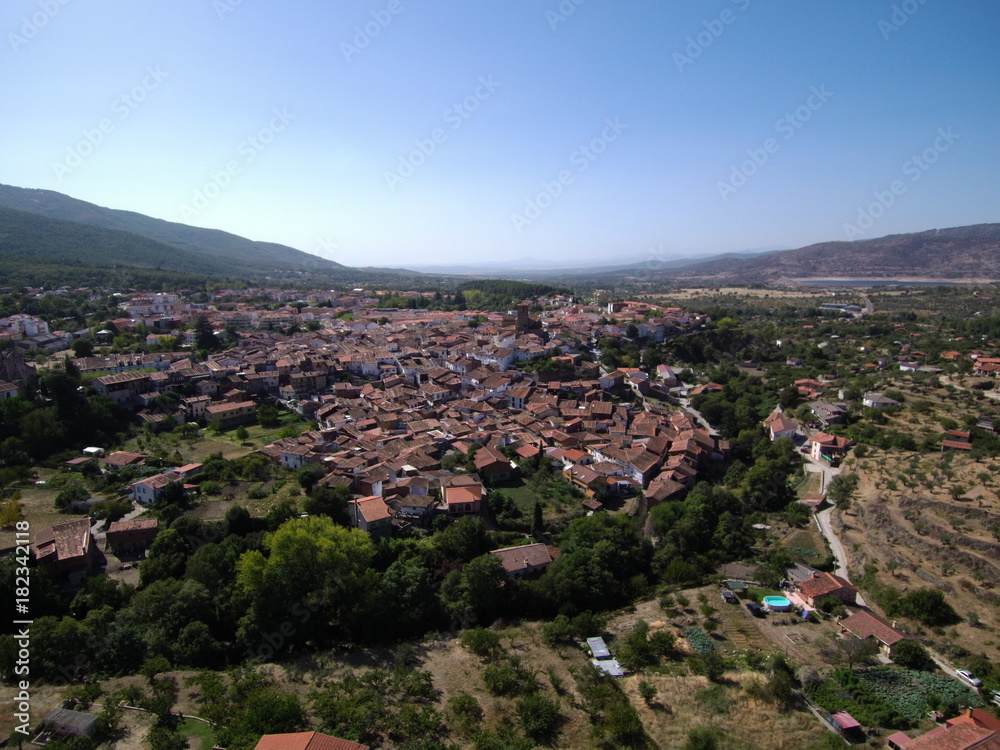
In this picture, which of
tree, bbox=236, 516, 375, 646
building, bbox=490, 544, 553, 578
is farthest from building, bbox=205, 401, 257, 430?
building, bbox=490, 544, 553, 578

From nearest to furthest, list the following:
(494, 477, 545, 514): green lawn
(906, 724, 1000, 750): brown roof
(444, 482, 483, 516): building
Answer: (906, 724, 1000, 750): brown roof < (444, 482, 483, 516): building < (494, 477, 545, 514): green lawn

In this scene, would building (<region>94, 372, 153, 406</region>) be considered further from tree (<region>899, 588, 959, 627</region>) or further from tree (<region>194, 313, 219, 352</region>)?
tree (<region>899, 588, 959, 627</region>)

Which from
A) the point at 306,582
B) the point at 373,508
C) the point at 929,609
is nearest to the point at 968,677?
the point at 929,609

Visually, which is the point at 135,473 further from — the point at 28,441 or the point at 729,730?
the point at 729,730

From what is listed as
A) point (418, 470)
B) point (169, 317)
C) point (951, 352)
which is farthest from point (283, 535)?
point (951, 352)

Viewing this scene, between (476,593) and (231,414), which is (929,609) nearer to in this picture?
(476,593)

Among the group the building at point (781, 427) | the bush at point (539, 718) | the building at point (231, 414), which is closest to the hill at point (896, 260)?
the building at point (781, 427)
